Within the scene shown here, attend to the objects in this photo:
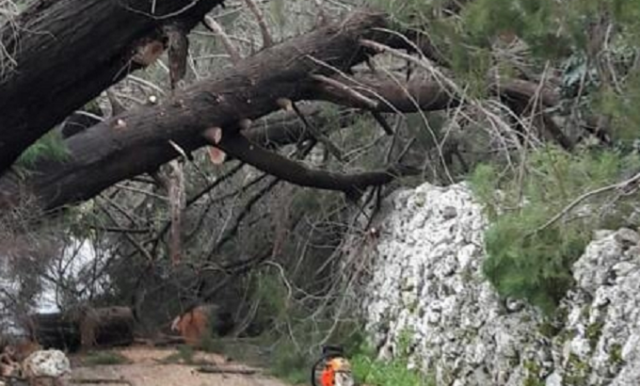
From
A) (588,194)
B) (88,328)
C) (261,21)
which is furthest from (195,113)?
(588,194)

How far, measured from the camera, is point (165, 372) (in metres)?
11.3

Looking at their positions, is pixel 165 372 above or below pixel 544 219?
below

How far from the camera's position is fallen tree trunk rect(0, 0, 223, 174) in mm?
7188

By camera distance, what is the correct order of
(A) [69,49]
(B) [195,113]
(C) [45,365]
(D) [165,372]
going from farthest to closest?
(D) [165,372] < (B) [195,113] < (C) [45,365] < (A) [69,49]

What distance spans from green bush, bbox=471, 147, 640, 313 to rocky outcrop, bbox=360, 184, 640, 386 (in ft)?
0.40

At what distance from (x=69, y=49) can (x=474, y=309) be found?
3.33 meters

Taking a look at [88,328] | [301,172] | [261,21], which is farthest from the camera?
[88,328]

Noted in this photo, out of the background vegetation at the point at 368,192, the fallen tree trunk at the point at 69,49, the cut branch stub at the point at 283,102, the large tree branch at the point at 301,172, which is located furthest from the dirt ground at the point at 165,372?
the fallen tree trunk at the point at 69,49

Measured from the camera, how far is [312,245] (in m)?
12.2

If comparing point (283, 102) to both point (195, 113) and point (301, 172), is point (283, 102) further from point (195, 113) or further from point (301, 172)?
point (301, 172)

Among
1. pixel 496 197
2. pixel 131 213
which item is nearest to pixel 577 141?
pixel 496 197

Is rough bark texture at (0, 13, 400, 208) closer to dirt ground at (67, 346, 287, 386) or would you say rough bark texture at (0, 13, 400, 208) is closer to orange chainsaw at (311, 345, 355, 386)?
dirt ground at (67, 346, 287, 386)

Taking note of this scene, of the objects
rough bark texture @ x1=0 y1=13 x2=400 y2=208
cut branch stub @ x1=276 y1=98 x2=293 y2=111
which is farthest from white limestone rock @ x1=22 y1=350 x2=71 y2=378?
cut branch stub @ x1=276 y1=98 x2=293 y2=111

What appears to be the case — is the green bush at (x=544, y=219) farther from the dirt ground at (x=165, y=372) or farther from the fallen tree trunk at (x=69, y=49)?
the dirt ground at (x=165, y=372)
